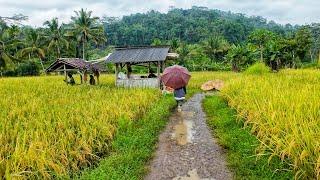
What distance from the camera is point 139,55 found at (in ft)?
67.7

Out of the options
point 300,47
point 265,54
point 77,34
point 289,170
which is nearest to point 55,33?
point 77,34

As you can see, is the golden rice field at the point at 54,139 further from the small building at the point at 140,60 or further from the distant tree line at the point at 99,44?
the distant tree line at the point at 99,44

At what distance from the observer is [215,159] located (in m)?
6.81

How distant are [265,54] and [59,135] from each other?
1456 inches

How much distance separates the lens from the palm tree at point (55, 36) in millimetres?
45550

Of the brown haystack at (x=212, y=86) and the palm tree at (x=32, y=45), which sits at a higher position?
the palm tree at (x=32, y=45)

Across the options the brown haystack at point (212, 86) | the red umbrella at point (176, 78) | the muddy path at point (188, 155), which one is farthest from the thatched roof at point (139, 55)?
the muddy path at point (188, 155)

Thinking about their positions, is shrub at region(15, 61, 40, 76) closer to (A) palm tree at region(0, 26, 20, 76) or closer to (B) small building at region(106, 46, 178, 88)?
(A) palm tree at region(0, 26, 20, 76)

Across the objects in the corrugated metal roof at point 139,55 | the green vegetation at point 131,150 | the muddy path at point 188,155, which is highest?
the corrugated metal roof at point 139,55

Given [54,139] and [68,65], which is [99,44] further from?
[54,139]

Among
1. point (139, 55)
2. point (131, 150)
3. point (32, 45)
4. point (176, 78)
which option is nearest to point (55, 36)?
point (32, 45)

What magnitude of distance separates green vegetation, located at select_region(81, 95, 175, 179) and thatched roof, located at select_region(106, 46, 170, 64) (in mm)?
9327

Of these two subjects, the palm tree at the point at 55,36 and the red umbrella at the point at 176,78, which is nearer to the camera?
the red umbrella at the point at 176,78

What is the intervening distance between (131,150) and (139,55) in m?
13.9
